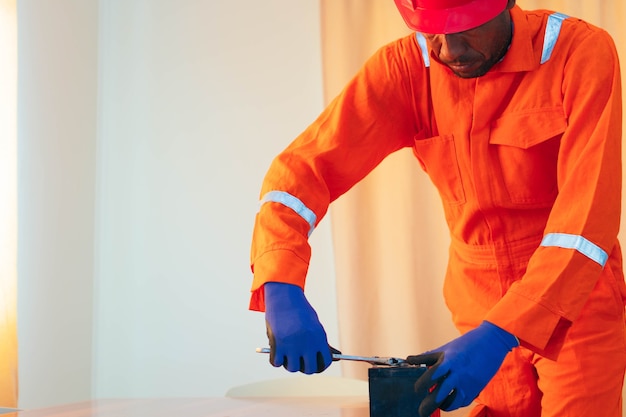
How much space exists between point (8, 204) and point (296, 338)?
2.04 m

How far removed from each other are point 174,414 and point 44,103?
2.05 metres

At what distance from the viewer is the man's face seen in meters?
1.50

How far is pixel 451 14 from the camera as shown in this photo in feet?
4.68

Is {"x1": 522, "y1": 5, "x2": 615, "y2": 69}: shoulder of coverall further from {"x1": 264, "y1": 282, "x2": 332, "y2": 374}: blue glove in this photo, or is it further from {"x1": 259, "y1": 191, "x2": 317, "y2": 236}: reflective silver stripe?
{"x1": 264, "y1": 282, "x2": 332, "y2": 374}: blue glove

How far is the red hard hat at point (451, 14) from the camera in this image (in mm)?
1427

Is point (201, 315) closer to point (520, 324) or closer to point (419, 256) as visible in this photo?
point (419, 256)

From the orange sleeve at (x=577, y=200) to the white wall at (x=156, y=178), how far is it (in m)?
2.04

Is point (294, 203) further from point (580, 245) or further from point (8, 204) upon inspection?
point (8, 204)

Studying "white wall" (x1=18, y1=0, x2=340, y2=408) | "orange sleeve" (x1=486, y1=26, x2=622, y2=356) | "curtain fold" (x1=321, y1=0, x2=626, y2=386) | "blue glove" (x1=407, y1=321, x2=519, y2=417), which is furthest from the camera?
"white wall" (x1=18, y1=0, x2=340, y2=408)

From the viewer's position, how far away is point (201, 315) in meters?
3.55

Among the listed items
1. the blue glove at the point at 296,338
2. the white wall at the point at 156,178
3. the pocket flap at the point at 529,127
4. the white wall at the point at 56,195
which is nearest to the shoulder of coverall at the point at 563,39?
the pocket flap at the point at 529,127

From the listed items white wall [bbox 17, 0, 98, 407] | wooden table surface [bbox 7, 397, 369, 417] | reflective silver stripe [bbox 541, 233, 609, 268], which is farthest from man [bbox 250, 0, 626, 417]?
white wall [bbox 17, 0, 98, 407]

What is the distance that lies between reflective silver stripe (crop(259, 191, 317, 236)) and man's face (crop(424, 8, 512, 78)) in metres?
0.38

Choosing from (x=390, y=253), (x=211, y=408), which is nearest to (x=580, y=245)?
(x=211, y=408)
